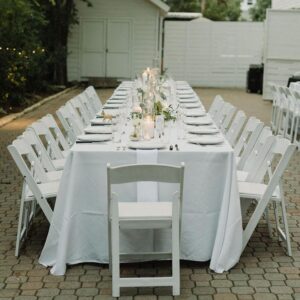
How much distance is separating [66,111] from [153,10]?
16.4 meters

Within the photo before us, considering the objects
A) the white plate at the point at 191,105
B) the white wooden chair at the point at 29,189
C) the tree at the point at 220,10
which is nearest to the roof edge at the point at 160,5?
the white plate at the point at 191,105

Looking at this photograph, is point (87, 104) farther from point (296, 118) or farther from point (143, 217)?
point (143, 217)

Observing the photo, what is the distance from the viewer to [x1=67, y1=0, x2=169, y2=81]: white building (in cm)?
2386

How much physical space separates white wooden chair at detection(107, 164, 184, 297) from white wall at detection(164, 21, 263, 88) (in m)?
20.3

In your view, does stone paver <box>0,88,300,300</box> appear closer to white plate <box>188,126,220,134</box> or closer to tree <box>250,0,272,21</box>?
white plate <box>188,126,220,134</box>

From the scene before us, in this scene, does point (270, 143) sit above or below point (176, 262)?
above

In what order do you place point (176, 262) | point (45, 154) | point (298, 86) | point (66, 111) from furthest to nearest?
point (298, 86)
point (66, 111)
point (45, 154)
point (176, 262)

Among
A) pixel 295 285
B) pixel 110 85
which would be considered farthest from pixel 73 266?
pixel 110 85

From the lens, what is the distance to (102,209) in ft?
17.1

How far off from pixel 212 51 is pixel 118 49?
11.2ft

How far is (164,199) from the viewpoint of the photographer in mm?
5234

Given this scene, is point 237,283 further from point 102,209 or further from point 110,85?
point 110,85

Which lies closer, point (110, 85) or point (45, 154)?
point (45, 154)

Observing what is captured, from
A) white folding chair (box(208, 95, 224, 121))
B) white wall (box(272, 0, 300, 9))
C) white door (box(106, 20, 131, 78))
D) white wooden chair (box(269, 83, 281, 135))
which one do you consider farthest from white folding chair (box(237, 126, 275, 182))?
white door (box(106, 20, 131, 78))
